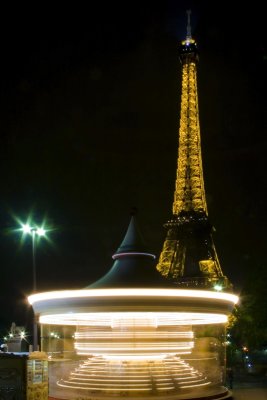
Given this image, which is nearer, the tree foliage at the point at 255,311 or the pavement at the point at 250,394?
the pavement at the point at 250,394

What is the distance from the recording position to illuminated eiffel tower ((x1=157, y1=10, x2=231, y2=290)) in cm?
6750

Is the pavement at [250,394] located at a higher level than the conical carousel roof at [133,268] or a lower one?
lower

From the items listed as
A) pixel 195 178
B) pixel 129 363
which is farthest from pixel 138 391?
pixel 195 178

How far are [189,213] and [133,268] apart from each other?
56.1 meters

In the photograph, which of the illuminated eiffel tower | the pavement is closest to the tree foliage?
the pavement

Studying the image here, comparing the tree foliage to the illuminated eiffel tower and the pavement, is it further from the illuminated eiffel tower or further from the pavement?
the illuminated eiffel tower

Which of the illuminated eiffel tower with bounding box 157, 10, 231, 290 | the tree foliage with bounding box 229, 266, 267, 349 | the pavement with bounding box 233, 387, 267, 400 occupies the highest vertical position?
the illuminated eiffel tower with bounding box 157, 10, 231, 290

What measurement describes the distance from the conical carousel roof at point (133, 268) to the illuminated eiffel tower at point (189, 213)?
44.7 m

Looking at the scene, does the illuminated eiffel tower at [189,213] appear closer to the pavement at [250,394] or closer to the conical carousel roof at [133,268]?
the pavement at [250,394]

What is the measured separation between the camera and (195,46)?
74.6 meters

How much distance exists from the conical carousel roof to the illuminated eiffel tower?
147 ft

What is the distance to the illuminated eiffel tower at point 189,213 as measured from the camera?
67.5 meters

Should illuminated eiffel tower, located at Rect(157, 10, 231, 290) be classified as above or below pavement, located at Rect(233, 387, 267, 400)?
above

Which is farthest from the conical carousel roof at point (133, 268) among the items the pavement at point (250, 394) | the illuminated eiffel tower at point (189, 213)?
the illuminated eiffel tower at point (189, 213)
